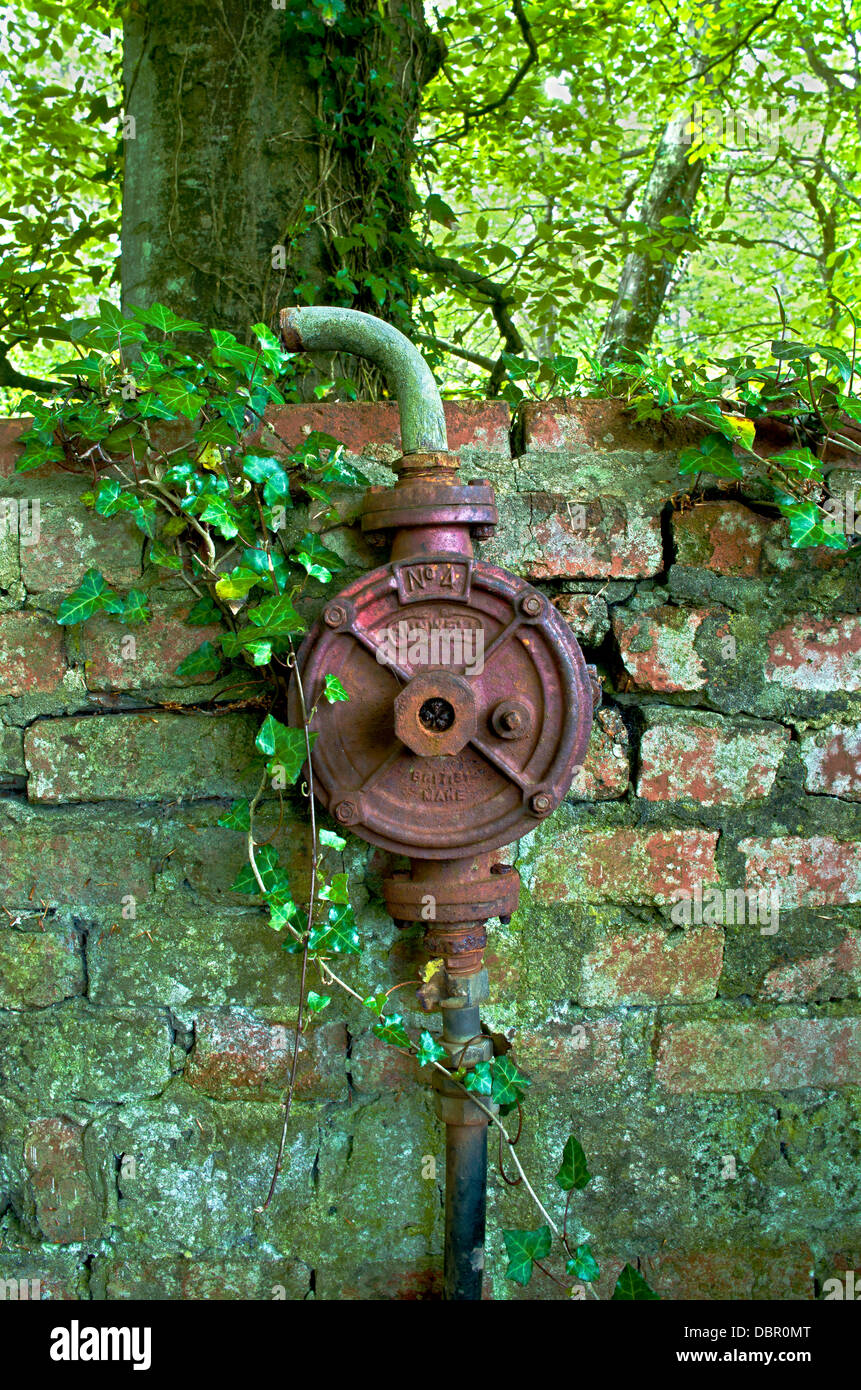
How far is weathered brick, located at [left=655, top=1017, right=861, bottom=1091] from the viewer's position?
1.68 meters

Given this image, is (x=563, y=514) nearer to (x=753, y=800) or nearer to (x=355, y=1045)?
(x=753, y=800)

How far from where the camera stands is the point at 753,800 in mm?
1682

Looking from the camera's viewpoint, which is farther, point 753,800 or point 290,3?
point 290,3

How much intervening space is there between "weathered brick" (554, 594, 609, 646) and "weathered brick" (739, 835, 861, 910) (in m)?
0.45

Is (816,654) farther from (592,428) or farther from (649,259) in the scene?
(649,259)

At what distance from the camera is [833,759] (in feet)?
5.53

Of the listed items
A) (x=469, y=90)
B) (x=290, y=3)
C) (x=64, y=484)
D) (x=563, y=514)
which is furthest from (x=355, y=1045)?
(x=469, y=90)

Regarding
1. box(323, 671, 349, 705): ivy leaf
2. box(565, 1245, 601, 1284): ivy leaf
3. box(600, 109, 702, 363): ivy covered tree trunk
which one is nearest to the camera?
box(323, 671, 349, 705): ivy leaf

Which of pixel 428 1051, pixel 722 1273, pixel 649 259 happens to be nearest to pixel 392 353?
pixel 428 1051

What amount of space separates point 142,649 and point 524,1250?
45.4 inches

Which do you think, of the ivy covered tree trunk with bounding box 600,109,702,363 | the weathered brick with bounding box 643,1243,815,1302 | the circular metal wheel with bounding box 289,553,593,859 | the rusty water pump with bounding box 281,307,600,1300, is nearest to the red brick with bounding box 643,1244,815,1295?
the weathered brick with bounding box 643,1243,815,1302

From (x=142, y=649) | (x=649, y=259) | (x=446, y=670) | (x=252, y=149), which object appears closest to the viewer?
(x=446, y=670)

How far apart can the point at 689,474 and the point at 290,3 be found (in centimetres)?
153

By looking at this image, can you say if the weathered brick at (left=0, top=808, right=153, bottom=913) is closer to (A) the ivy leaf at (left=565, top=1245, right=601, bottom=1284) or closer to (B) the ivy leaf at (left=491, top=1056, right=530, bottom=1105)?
(B) the ivy leaf at (left=491, top=1056, right=530, bottom=1105)
